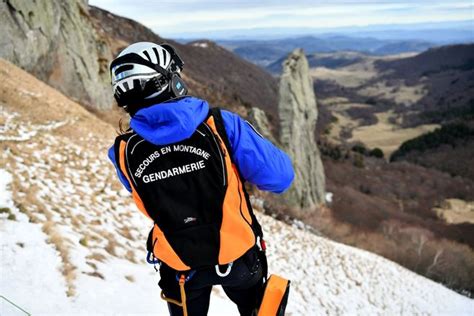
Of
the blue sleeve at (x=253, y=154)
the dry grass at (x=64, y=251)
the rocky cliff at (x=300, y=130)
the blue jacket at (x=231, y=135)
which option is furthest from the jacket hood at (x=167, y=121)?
the rocky cliff at (x=300, y=130)

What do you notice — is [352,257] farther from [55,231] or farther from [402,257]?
[402,257]

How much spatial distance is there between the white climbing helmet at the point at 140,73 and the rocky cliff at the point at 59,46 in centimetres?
1877

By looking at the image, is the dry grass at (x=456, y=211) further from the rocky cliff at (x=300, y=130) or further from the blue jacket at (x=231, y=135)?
the blue jacket at (x=231, y=135)

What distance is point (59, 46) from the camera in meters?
22.3

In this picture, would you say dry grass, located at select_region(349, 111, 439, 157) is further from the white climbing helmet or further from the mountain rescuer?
the white climbing helmet

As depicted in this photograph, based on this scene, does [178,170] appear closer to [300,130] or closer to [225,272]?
[225,272]

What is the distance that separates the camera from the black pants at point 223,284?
9.75 ft

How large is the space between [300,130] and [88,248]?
112 feet

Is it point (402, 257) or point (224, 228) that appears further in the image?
point (402, 257)

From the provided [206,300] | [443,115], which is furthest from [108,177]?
[443,115]

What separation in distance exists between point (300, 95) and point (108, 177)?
30.5 meters

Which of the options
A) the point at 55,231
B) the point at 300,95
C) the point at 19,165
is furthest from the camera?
the point at 300,95

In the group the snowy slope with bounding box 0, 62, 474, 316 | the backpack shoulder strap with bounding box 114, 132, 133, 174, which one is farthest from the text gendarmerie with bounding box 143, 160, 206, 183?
the snowy slope with bounding box 0, 62, 474, 316

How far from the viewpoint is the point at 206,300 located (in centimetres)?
324
